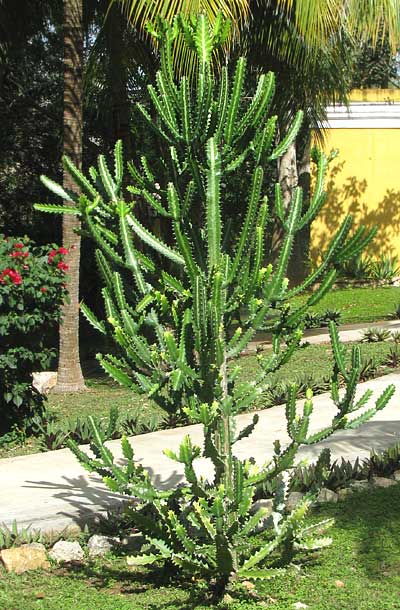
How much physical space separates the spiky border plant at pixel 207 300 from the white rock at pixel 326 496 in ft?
4.21

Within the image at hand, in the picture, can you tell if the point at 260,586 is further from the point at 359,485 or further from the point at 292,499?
the point at 359,485

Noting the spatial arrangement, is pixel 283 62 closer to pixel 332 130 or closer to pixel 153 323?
pixel 332 130

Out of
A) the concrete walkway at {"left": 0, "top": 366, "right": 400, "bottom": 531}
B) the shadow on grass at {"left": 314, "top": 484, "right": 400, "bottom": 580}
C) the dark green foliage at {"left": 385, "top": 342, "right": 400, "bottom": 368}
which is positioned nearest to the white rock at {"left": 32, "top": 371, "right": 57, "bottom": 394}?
the concrete walkway at {"left": 0, "top": 366, "right": 400, "bottom": 531}

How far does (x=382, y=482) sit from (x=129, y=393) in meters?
4.97

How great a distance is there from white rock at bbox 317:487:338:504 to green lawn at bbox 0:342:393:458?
282 cm

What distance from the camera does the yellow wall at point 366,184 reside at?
65.5 ft

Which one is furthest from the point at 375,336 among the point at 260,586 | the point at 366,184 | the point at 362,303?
the point at 260,586

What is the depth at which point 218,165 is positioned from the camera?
452 centimetres

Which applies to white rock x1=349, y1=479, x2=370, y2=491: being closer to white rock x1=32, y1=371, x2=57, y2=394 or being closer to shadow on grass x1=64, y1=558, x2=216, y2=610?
shadow on grass x1=64, y1=558, x2=216, y2=610

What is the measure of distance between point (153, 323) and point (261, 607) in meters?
1.42

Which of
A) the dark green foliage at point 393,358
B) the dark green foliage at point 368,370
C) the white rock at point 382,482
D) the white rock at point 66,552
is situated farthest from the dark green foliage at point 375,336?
the white rock at point 66,552

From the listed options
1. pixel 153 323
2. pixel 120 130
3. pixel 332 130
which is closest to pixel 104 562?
Answer: pixel 153 323

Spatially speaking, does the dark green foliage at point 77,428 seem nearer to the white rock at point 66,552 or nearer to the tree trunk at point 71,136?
the tree trunk at point 71,136

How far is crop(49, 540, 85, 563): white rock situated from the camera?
5298 millimetres
